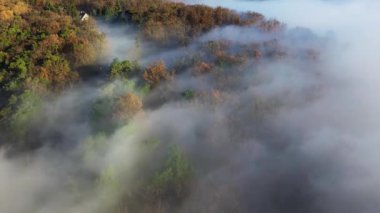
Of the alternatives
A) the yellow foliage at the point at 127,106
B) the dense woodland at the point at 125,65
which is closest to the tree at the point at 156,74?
the dense woodland at the point at 125,65

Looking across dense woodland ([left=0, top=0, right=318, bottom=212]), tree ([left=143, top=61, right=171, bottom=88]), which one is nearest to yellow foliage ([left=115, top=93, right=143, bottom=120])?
dense woodland ([left=0, top=0, right=318, bottom=212])

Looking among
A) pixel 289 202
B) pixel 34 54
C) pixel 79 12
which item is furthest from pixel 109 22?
pixel 289 202

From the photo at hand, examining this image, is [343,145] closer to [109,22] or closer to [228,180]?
[228,180]

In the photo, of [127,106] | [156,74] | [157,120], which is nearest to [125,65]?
[156,74]

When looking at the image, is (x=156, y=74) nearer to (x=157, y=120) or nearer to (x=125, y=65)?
(x=125, y=65)

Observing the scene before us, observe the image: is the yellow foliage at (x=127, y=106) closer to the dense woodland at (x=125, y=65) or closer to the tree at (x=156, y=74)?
the dense woodland at (x=125, y=65)
